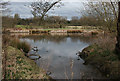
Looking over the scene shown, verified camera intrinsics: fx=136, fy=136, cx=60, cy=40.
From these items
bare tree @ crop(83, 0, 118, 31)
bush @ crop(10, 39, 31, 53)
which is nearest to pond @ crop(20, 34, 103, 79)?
bush @ crop(10, 39, 31, 53)

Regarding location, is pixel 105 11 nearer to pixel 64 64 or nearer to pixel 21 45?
pixel 64 64

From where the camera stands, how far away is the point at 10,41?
11016 mm

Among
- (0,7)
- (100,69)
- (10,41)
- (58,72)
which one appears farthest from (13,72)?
(0,7)

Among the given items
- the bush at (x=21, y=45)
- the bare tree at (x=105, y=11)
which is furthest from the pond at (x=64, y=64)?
the bare tree at (x=105, y=11)

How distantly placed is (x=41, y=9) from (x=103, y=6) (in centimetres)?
566

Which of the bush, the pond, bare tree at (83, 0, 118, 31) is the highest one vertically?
bare tree at (83, 0, 118, 31)

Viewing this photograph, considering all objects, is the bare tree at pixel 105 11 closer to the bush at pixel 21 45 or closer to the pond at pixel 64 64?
the pond at pixel 64 64

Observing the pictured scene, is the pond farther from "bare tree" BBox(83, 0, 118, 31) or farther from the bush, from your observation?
"bare tree" BBox(83, 0, 118, 31)

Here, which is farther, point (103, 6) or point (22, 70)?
point (103, 6)

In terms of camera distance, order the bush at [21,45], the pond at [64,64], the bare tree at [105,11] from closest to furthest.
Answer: the pond at [64,64] → the bare tree at [105,11] → the bush at [21,45]

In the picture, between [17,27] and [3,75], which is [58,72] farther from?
[17,27]

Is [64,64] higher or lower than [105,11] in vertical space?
lower

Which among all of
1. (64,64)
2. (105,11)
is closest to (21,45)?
(64,64)

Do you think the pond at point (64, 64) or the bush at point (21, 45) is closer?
the pond at point (64, 64)
